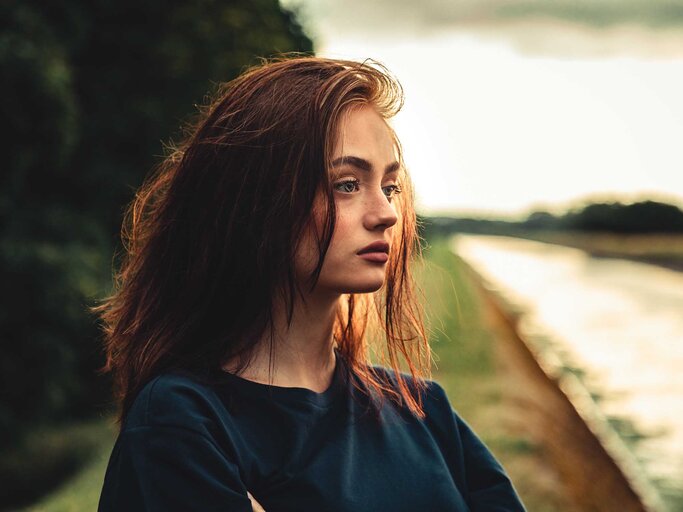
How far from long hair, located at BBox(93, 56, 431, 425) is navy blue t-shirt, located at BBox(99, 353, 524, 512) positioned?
0.35 feet

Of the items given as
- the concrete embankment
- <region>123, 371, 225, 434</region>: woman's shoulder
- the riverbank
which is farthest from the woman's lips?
the riverbank

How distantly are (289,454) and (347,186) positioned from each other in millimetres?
545

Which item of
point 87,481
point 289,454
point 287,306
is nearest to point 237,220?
point 287,306

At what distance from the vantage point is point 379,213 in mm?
1856

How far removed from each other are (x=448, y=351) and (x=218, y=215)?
45.8 ft

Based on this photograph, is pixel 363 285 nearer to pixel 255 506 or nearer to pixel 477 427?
pixel 255 506

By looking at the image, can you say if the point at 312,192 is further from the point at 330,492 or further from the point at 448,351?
the point at 448,351

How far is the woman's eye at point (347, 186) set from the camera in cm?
186

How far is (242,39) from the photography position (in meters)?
15.4

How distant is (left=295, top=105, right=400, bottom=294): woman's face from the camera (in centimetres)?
185

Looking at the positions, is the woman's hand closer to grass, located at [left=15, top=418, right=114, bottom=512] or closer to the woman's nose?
the woman's nose

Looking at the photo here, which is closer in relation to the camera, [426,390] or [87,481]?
[426,390]

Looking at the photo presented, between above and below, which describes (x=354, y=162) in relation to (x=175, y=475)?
above

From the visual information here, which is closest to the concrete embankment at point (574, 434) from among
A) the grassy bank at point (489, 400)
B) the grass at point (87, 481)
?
the grassy bank at point (489, 400)
